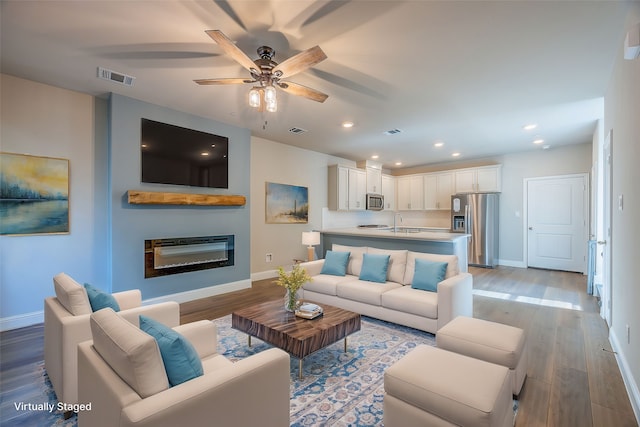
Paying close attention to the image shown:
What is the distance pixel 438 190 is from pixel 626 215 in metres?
5.74

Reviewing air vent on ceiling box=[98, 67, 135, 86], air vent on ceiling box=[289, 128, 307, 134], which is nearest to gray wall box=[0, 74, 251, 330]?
air vent on ceiling box=[98, 67, 135, 86]

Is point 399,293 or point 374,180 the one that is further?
point 374,180

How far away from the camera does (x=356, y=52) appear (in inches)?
104

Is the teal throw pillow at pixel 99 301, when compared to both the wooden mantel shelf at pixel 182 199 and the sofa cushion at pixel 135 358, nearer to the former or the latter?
the sofa cushion at pixel 135 358

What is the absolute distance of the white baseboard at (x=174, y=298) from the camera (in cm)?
317

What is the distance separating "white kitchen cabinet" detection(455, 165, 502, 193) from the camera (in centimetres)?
699

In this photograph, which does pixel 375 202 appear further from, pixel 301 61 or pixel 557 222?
pixel 301 61

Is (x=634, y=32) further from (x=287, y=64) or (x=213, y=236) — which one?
A: (x=213, y=236)

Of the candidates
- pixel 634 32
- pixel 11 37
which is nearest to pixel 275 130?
pixel 11 37

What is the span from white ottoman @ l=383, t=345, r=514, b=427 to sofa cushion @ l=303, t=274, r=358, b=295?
204 cm

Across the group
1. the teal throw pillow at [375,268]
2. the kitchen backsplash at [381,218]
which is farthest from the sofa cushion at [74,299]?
the kitchen backsplash at [381,218]

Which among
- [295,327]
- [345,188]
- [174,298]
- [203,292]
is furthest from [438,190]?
[174,298]

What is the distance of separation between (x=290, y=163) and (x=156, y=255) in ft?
10.4

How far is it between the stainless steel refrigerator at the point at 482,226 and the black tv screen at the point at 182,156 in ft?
18.8
